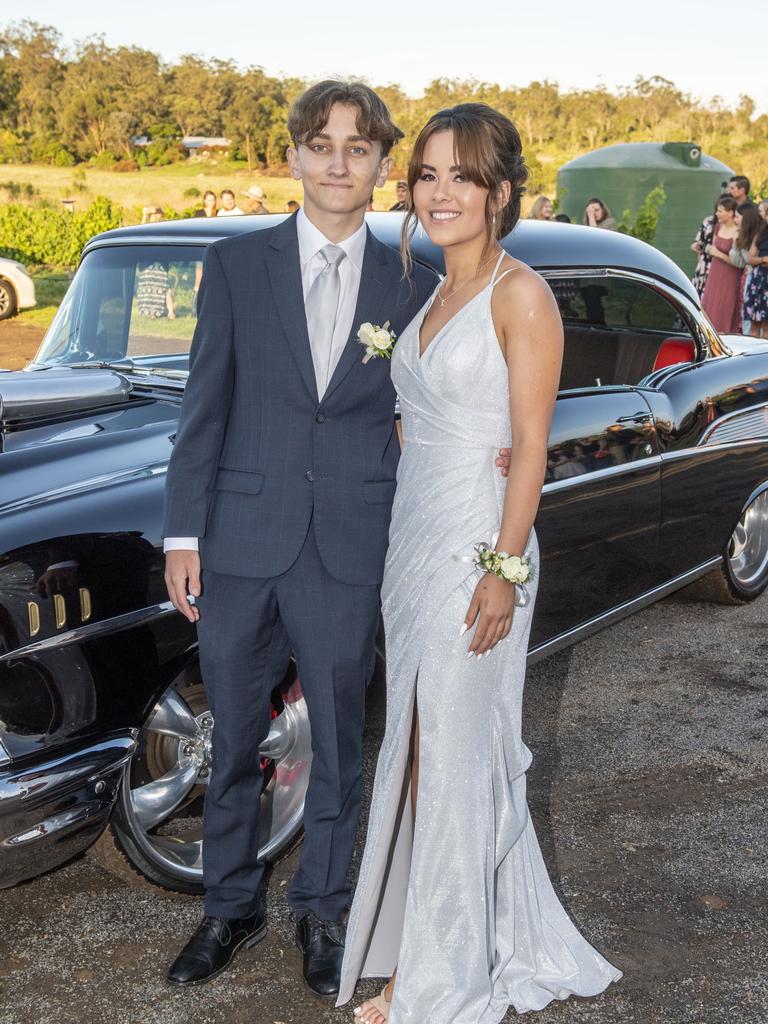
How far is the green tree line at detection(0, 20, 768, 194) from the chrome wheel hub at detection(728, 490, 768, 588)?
48.0 metres

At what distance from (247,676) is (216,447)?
560 mm

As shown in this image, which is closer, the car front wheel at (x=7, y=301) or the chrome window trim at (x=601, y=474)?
the chrome window trim at (x=601, y=474)

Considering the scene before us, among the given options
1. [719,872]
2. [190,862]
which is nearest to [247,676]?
[190,862]

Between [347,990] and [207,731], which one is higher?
[207,731]

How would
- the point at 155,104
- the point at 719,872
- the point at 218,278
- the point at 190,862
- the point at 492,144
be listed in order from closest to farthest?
the point at 492,144
the point at 218,278
the point at 190,862
the point at 719,872
the point at 155,104

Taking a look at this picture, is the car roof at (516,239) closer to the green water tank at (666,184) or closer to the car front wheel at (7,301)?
the car front wheel at (7,301)

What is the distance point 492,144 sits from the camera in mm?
2420

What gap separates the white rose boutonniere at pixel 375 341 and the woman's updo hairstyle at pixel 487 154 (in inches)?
11.6

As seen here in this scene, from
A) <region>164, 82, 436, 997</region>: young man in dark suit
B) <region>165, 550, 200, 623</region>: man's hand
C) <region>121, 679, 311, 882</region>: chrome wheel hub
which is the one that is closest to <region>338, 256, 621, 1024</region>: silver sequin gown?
<region>164, 82, 436, 997</region>: young man in dark suit

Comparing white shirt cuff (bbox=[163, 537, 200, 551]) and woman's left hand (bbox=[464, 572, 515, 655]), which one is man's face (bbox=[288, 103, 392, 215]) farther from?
woman's left hand (bbox=[464, 572, 515, 655])

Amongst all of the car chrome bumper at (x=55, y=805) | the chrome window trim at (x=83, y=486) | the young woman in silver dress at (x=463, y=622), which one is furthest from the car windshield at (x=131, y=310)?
the car chrome bumper at (x=55, y=805)

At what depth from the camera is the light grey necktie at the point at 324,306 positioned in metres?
2.64

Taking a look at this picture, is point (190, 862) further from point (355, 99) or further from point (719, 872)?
point (355, 99)

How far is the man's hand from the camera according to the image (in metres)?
2.60
